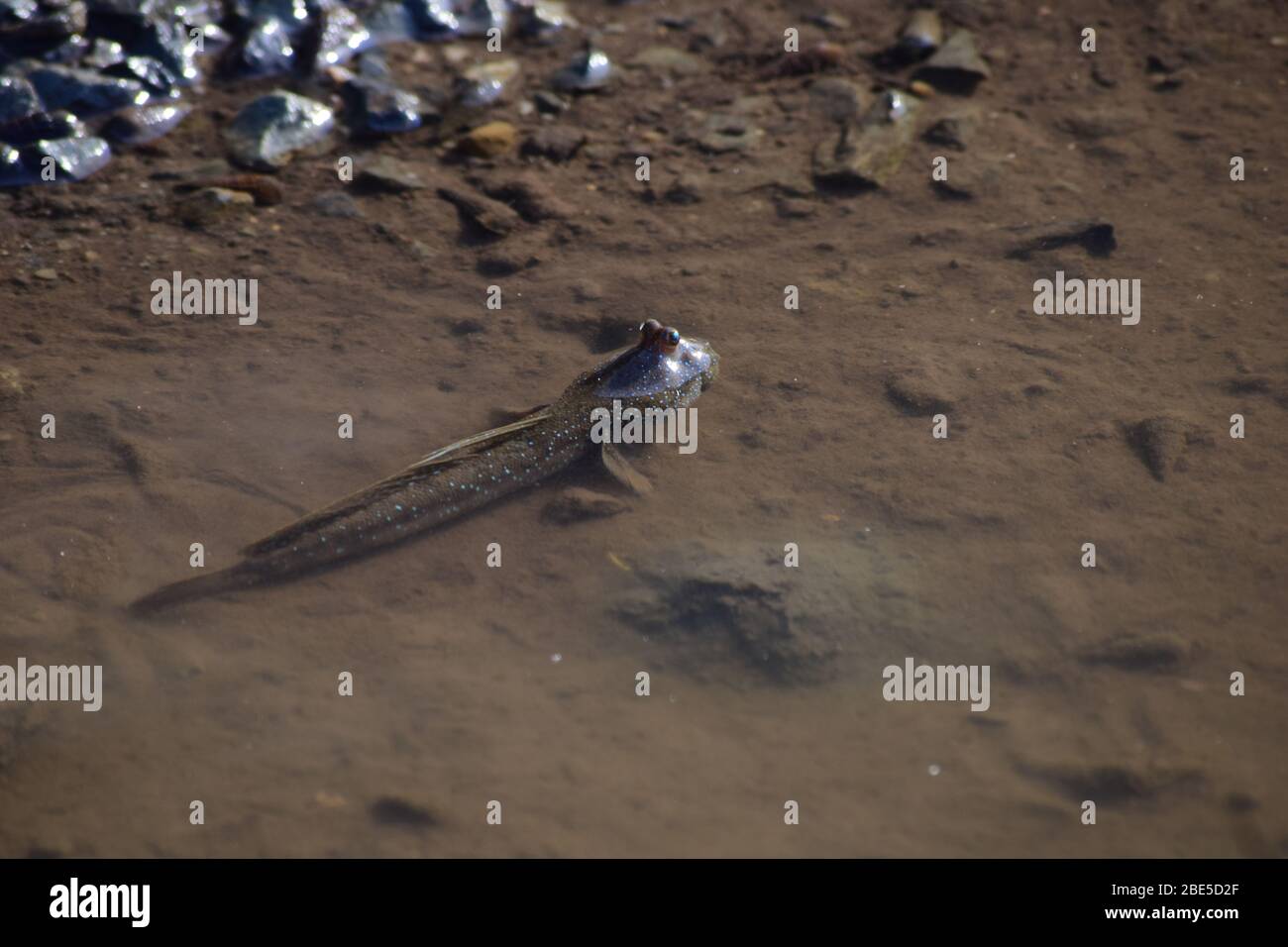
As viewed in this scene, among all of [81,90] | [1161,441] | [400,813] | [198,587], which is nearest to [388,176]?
[81,90]

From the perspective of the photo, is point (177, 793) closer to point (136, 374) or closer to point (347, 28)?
point (136, 374)

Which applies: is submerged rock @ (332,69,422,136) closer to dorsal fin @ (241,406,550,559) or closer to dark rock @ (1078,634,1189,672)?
dorsal fin @ (241,406,550,559)

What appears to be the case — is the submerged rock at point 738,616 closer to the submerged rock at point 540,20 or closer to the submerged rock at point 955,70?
the submerged rock at point 955,70

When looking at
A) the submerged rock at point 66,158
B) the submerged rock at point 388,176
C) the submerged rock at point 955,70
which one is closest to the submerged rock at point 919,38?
the submerged rock at point 955,70

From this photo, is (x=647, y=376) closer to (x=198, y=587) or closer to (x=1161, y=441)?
(x=198, y=587)

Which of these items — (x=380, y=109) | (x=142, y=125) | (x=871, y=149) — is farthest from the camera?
(x=380, y=109)

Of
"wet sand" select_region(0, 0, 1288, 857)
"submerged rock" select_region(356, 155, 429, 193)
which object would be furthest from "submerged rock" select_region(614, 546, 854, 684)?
"submerged rock" select_region(356, 155, 429, 193)
